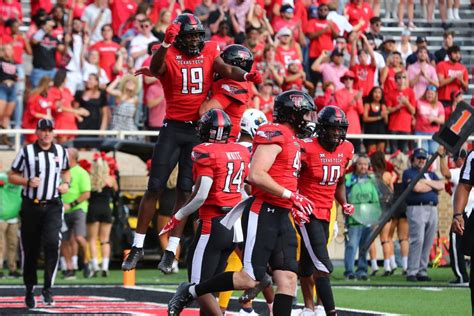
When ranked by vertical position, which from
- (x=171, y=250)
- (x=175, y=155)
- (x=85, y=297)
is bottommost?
(x=85, y=297)

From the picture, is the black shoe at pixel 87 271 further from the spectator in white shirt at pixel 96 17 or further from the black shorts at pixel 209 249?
the black shorts at pixel 209 249

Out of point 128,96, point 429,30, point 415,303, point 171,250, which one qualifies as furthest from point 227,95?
point 429,30

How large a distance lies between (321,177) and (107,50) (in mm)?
9969

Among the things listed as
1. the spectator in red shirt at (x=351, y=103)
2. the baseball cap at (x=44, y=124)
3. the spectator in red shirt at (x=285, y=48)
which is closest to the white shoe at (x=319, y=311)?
the baseball cap at (x=44, y=124)

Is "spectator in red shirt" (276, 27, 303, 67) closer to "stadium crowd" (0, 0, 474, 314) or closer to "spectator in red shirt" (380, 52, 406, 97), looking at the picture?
"stadium crowd" (0, 0, 474, 314)

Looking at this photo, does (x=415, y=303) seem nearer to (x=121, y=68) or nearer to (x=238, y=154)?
(x=238, y=154)

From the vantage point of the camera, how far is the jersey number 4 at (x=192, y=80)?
11.8m

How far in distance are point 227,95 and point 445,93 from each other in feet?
39.8

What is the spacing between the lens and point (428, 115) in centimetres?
2231

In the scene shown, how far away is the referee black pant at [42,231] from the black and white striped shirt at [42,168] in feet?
0.35

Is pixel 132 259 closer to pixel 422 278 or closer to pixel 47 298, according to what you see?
pixel 47 298

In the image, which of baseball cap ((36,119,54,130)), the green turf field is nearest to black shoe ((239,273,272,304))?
the green turf field

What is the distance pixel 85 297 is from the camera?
15703 millimetres

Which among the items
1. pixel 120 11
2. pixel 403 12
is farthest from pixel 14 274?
pixel 403 12
